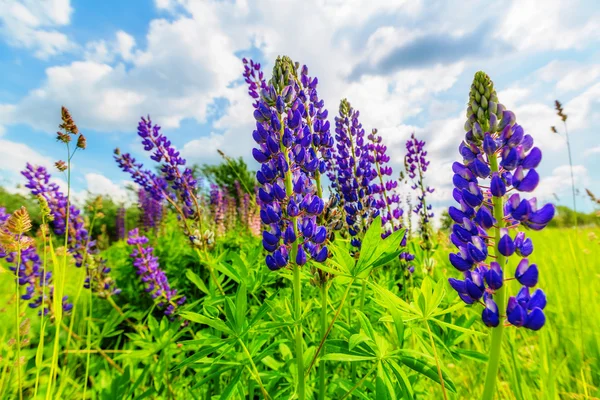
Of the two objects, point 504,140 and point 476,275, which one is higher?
point 504,140

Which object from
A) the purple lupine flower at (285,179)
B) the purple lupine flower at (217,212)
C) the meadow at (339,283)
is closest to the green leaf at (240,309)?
the meadow at (339,283)

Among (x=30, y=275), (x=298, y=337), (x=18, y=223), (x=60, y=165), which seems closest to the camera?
(x=298, y=337)

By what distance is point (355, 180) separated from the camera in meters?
2.52

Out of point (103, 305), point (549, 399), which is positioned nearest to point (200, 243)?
point (549, 399)

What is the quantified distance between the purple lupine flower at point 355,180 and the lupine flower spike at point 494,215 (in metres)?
1.24

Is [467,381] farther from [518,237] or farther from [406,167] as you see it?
[406,167]

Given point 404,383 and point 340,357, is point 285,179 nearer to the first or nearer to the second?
point 340,357

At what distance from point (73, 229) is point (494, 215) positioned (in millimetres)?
3606

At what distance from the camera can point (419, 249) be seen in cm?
349

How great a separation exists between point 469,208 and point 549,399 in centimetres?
121

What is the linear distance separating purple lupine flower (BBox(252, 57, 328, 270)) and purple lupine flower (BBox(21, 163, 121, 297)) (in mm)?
2483

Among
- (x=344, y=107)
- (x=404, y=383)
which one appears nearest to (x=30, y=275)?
(x=344, y=107)

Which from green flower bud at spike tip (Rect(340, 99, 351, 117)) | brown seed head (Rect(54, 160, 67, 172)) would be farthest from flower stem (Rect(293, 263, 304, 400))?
green flower bud at spike tip (Rect(340, 99, 351, 117))

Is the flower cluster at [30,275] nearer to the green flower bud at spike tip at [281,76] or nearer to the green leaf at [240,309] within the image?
the green leaf at [240,309]
